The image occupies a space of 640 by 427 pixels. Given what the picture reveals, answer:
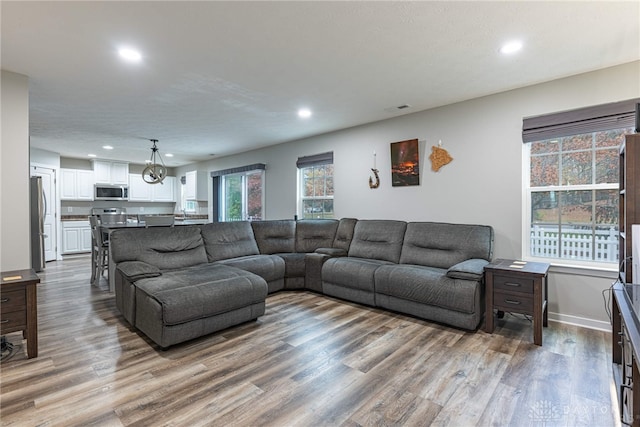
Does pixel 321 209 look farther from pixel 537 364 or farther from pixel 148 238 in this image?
pixel 537 364

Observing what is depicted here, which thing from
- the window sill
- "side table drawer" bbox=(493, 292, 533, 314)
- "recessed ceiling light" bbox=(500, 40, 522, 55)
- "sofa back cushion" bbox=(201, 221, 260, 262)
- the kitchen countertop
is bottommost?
"side table drawer" bbox=(493, 292, 533, 314)

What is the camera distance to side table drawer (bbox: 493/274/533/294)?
2.71 meters

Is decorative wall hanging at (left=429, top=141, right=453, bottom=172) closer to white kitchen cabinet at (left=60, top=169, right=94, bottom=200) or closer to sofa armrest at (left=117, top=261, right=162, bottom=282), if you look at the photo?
sofa armrest at (left=117, top=261, right=162, bottom=282)

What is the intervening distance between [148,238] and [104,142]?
3581 millimetres

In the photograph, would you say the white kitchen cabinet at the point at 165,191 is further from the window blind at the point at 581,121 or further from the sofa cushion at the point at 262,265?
the window blind at the point at 581,121

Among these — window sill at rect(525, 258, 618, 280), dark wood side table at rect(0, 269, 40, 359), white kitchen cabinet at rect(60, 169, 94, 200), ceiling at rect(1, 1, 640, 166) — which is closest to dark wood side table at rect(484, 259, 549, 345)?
window sill at rect(525, 258, 618, 280)

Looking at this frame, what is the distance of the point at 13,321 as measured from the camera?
7.68ft

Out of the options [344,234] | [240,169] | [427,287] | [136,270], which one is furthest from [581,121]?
[240,169]

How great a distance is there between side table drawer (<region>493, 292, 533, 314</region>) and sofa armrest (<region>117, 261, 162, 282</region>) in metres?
3.35

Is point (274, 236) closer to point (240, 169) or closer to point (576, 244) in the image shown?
point (240, 169)

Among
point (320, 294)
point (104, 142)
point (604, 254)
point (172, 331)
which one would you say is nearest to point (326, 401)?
point (172, 331)

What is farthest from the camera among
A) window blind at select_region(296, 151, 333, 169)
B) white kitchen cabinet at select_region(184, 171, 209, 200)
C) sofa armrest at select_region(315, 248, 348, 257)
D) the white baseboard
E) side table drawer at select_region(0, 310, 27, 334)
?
white kitchen cabinet at select_region(184, 171, 209, 200)

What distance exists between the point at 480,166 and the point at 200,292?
11.1 feet

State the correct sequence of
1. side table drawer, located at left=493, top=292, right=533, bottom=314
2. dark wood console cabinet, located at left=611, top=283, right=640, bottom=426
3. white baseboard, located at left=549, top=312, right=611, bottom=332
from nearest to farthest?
dark wood console cabinet, located at left=611, top=283, right=640, bottom=426 < side table drawer, located at left=493, top=292, right=533, bottom=314 < white baseboard, located at left=549, top=312, right=611, bottom=332
